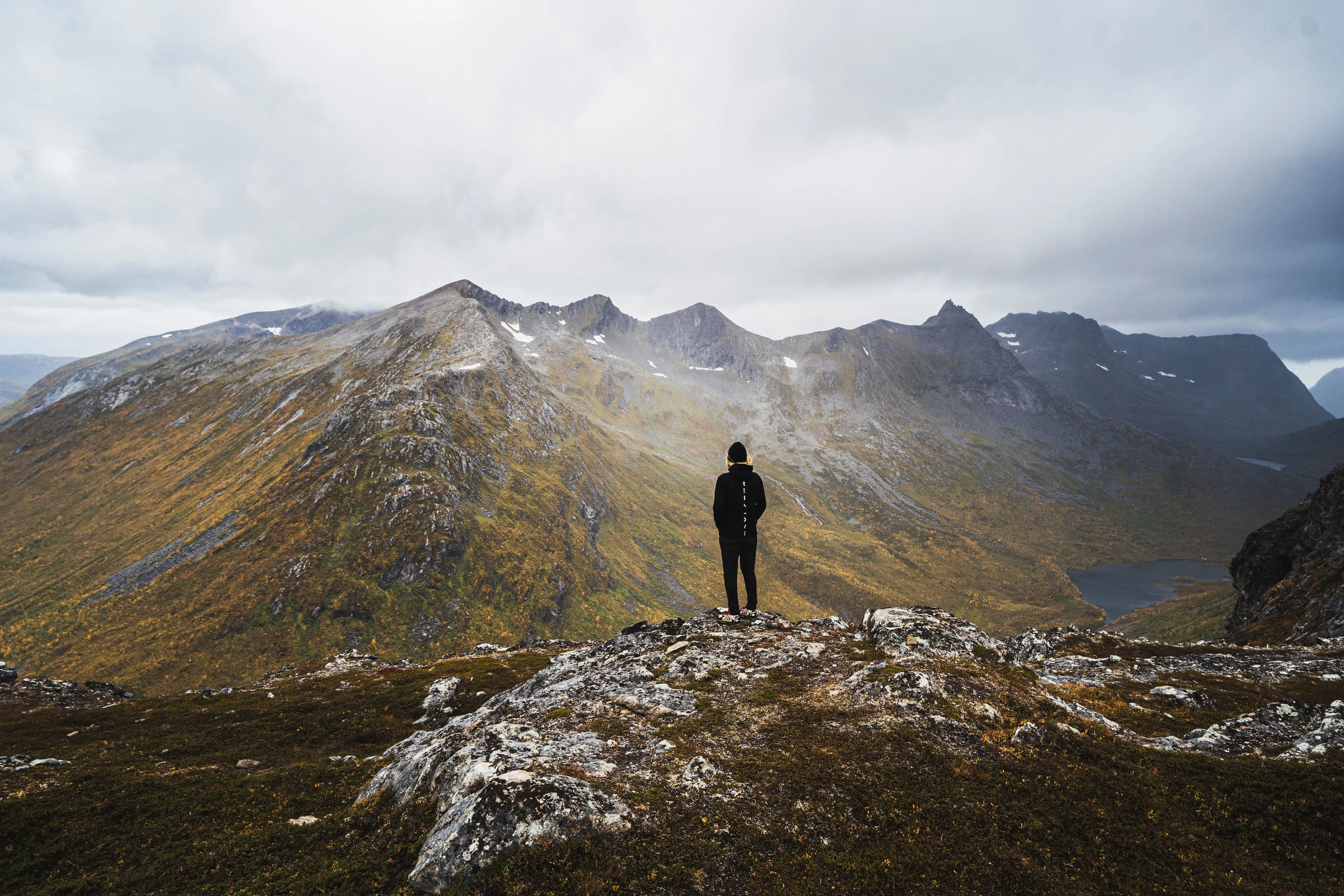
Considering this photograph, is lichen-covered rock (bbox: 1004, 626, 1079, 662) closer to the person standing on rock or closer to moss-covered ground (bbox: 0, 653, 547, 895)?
the person standing on rock

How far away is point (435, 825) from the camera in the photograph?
11.3 meters

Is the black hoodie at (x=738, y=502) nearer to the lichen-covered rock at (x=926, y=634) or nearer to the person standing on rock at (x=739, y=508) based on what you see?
the person standing on rock at (x=739, y=508)

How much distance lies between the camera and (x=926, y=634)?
20.8m

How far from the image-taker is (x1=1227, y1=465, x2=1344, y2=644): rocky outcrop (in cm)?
4456

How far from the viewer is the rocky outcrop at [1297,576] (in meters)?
44.6

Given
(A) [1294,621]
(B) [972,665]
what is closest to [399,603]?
(B) [972,665]

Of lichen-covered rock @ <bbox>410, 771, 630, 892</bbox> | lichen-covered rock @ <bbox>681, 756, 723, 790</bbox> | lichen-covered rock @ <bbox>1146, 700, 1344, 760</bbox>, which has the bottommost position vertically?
lichen-covered rock @ <bbox>1146, 700, 1344, 760</bbox>

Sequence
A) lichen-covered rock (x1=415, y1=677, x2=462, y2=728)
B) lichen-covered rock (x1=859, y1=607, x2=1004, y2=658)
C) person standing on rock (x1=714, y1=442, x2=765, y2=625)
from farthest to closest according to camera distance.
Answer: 1. lichen-covered rock (x1=415, y1=677, x2=462, y2=728)
2. person standing on rock (x1=714, y1=442, x2=765, y2=625)
3. lichen-covered rock (x1=859, y1=607, x2=1004, y2=658)

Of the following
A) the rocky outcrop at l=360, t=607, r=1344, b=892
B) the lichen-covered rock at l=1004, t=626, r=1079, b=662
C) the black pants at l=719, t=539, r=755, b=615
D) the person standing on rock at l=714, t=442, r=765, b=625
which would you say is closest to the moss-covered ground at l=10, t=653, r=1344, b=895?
the rocky outcrop at l=360, t=607, r=1344, b=892

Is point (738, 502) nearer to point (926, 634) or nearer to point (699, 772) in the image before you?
point (926, 634)

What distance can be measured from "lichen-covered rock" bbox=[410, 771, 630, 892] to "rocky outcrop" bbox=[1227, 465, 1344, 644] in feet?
186

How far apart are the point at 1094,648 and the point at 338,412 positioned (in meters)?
198

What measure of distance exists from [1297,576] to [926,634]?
7295cm

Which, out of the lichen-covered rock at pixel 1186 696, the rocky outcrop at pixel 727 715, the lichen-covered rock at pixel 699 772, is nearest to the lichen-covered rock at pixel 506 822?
the rocky outcrop at pixel 727 715
